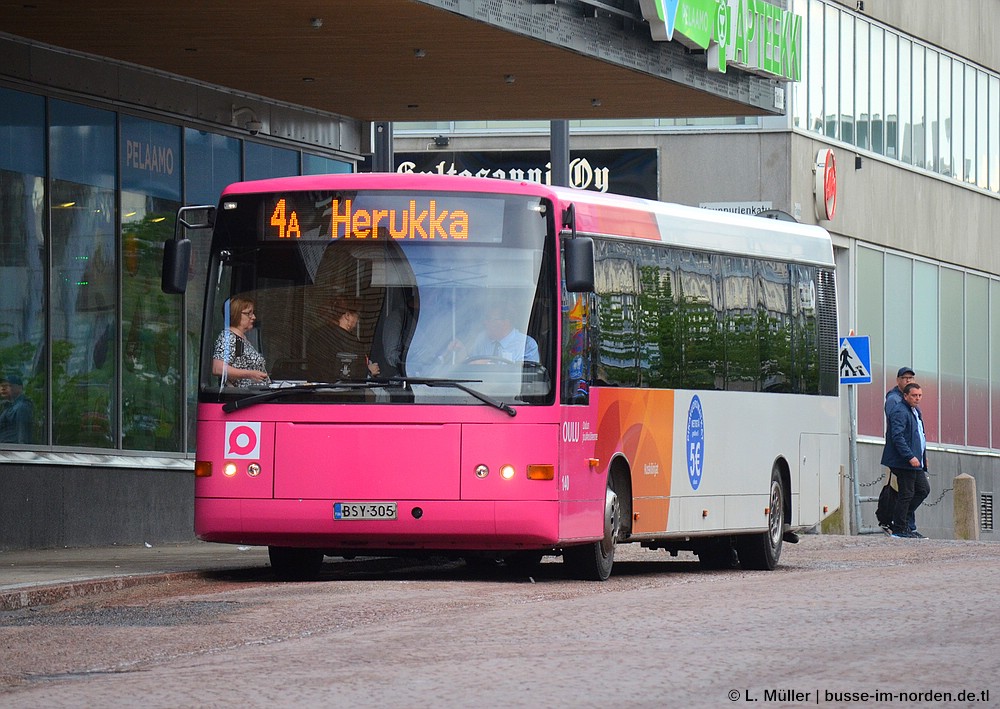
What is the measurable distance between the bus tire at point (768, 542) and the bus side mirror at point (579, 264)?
4.78 meters

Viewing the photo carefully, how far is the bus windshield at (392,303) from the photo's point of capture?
610 inches

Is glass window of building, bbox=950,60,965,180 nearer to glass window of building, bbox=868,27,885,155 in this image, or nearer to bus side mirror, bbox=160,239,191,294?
glass window of building, bbox=868,27,885,155

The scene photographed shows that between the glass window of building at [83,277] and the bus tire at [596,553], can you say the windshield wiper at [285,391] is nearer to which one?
the bus tire at [596,553]

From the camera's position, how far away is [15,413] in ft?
68.3

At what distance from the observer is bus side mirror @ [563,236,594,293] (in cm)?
1540

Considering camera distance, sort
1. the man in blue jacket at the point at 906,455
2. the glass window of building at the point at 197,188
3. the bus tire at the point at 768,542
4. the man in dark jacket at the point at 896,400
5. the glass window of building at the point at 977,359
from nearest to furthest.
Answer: the bus tire at the point at 768,542
the glass window of building at the point at 197,188
the man in blue jacket at the point at 906,455
the man in dark jacket at the point at 896,400
the glass window of building at the point at 977,359

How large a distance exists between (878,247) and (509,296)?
24.4 meters

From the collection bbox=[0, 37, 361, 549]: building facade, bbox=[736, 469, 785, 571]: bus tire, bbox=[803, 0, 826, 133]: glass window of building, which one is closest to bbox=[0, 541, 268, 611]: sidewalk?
bbox=[0, 37, 361, 549]: building facade

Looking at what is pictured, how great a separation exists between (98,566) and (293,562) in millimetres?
1924

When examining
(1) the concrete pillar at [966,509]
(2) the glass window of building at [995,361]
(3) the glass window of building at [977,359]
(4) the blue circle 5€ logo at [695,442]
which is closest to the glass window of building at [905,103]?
(3) the glass window of building at [977,359]

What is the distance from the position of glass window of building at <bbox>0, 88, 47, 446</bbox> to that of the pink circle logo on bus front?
5.56 meters

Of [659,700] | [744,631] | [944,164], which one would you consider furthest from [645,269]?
[944,164]

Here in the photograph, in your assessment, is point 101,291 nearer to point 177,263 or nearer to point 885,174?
point 177,263

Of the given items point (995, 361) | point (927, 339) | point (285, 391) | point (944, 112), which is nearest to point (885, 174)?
point (944, 112)
